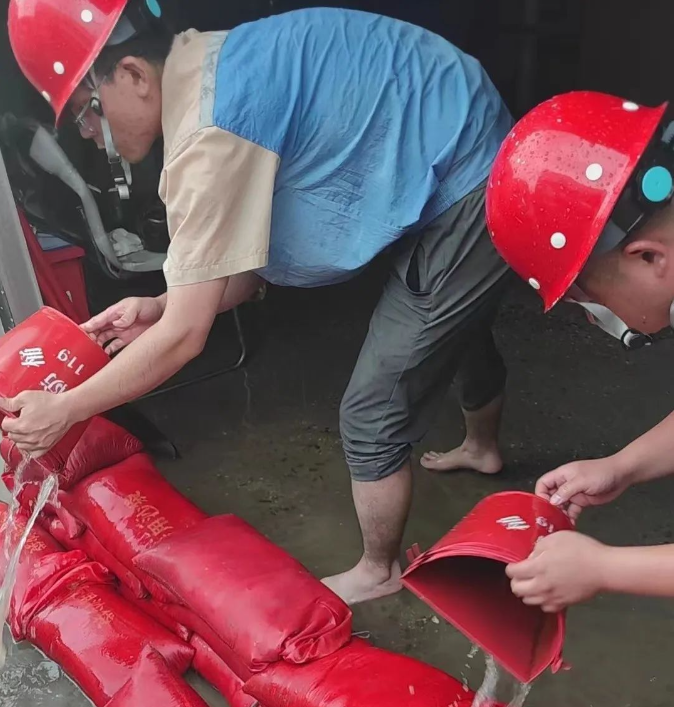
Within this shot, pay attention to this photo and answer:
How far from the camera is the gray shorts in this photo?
1677 millimetres

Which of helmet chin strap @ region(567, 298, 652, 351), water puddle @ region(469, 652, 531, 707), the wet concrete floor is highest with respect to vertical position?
helmet chin strap @ region(567, 298, 652, 351)

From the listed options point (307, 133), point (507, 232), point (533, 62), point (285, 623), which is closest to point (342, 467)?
point (285, 623)

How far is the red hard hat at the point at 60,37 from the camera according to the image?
4.82 feet

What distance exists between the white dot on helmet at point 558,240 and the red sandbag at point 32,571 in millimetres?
1325

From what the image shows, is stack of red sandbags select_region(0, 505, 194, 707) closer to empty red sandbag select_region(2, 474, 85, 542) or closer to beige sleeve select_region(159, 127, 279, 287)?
empty red sandbag select_region(2, 474, 85, 542)

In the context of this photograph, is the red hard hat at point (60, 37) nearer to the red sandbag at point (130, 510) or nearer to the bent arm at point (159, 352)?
the bent arm at point (159, 352)

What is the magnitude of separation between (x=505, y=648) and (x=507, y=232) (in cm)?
62

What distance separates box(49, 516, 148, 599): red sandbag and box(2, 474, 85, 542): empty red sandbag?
0.01 metres

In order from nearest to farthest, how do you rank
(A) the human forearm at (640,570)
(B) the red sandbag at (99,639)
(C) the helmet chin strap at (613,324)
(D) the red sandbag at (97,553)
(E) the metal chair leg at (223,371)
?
(A) the human forearm at (640,570), (C) the helmet chin strap at (613,324), (B) the red sandbag at (99,639), (D) the red sandbag at (97,553), (E) the metal chair leg at (223,371)

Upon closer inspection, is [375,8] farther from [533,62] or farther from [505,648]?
[505,648]

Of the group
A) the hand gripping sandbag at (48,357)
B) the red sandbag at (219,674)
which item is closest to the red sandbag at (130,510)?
the red sandbag at (219,674)

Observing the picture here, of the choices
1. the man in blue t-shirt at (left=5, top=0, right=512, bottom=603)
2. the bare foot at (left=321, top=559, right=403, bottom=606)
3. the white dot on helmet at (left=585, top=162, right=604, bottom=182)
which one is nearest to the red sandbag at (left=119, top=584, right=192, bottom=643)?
the bare foot at (left=321, top=559, right=403, bottom=606)

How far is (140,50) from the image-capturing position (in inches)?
58.7

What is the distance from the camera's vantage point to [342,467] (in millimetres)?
2465
